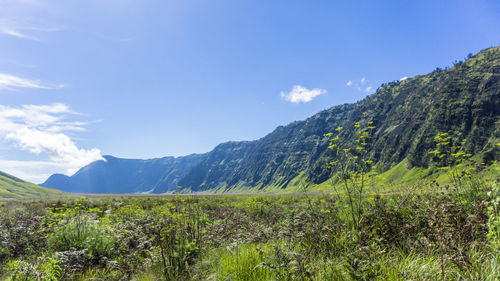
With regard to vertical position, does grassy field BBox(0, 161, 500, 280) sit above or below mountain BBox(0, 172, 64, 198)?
above

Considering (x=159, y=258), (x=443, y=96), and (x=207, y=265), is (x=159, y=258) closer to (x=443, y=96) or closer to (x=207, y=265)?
(x=207, y=265)

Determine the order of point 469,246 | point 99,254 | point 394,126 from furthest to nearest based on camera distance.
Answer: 1. point 394,126
2. point 99,254
3. point 469,246

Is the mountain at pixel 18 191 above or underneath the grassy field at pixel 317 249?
underneath

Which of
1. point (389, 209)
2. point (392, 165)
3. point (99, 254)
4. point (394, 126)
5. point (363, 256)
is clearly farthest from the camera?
point (394, 126)

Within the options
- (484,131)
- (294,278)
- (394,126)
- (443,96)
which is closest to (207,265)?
(294,278)

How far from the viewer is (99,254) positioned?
627 cm

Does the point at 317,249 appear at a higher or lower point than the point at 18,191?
higher

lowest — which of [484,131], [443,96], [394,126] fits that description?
[484,131]

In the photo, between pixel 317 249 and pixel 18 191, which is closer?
pixel 317 249

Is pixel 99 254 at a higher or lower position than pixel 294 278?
lower

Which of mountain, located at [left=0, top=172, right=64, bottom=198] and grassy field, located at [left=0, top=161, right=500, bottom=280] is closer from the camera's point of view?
grassy field, located at [left=0, top=161, right=500, bottom=280]

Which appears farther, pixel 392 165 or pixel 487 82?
pixel 392 165

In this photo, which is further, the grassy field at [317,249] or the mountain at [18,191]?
the mountain at [18,191]

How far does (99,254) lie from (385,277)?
704cm
